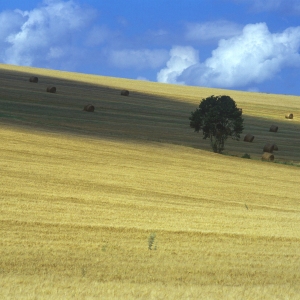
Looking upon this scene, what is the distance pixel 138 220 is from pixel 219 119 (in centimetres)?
2133

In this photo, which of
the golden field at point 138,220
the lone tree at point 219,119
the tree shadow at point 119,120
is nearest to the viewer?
the golden field at point 138,220

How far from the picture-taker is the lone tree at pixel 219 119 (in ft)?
115

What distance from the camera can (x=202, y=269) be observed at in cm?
1090

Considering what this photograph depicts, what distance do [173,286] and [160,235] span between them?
11.5 feet

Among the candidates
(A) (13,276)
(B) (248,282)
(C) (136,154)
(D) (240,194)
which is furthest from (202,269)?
(C) (136,154)

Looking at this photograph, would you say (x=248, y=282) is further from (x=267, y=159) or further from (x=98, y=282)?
(x=267, y=159)

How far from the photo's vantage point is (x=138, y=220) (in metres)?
14.4

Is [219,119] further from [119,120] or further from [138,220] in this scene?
[138,220]

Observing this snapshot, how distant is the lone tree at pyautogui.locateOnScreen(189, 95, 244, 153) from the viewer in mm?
35031

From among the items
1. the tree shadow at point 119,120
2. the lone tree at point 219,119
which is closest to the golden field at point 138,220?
the lone tree at point 219,119

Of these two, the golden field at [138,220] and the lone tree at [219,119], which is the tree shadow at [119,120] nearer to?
the lone tree at [219,119]

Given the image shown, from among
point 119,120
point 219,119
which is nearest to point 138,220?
point 219,119

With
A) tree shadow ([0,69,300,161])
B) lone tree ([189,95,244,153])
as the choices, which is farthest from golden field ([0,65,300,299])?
tree shadow ([0,69,300,161])

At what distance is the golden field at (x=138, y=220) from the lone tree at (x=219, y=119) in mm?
2171
